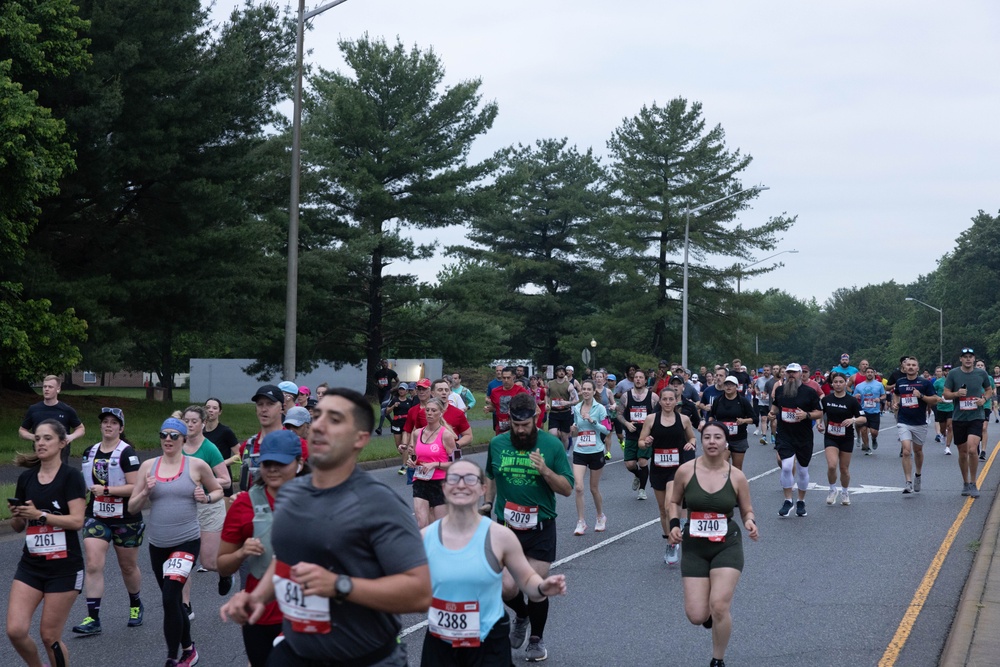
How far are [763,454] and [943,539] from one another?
12171mm

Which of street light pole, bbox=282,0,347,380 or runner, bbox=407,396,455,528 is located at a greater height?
street light pole, bbox=282,0,347,380

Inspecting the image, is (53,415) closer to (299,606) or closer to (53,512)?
(53,512)

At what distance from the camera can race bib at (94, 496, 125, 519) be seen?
812 cm

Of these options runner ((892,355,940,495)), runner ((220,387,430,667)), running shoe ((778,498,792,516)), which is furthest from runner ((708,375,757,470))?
runner ((220,387,430,667))

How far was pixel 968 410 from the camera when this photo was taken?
615 inches

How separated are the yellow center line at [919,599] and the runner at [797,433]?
1.93m

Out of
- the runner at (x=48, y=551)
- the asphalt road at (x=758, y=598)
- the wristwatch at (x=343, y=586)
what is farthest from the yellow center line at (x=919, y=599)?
the runner at (x=48, y=551)

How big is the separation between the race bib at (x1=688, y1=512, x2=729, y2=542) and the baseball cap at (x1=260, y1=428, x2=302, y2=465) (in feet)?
10.4

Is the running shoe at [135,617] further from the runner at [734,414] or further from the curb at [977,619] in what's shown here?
the runner at [734,414]

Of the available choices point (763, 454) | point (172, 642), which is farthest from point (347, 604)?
point (763, 454)

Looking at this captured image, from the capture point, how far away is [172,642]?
22.5 feet

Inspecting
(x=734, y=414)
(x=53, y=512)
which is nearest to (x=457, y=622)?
(x=53, y=512)

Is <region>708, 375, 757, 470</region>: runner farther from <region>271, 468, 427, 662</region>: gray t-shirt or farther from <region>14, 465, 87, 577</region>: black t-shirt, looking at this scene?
<region>271, 468, 427, 662</region>: gray t-shirt

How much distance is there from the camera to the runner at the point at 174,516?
6902mm
